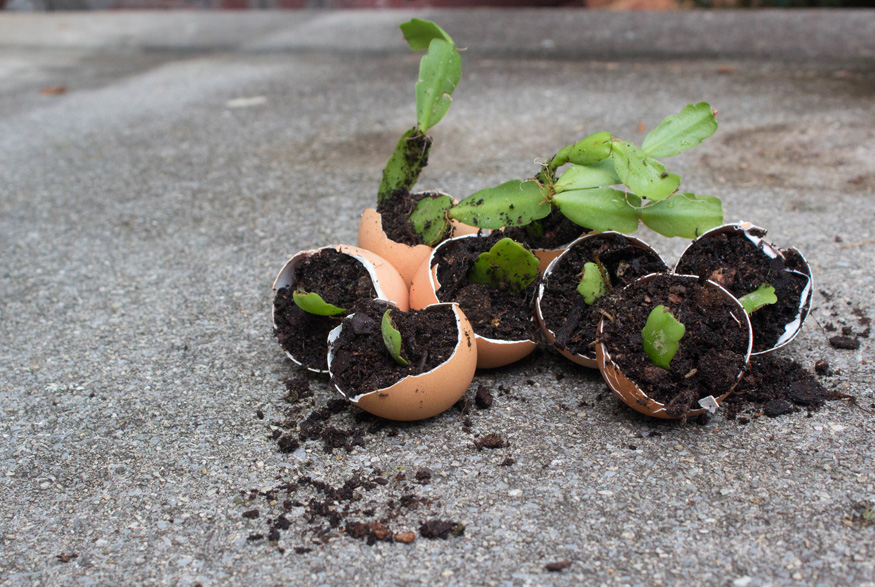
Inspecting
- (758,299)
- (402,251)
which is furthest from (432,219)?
(758,299)

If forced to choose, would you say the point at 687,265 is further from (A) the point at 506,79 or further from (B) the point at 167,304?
(A) the point at 506,79

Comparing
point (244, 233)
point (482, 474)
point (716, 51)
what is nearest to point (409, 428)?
point (482, 474)

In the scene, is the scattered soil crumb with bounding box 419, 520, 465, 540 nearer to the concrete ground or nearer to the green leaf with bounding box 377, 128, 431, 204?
the concrete ground

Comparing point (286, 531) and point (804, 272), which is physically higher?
point (804, 272)

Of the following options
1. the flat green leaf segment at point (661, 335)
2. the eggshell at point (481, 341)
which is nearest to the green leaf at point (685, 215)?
the flat green leaf segment at point (661, 335)

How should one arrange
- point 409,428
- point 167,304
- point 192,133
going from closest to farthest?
point 409,428, point 167,304, point 192,133

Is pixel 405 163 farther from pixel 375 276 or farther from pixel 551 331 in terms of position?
pixel 551 331

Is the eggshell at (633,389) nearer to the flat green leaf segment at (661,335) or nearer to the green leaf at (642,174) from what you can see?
the flat green leaf segment at (661,335)
